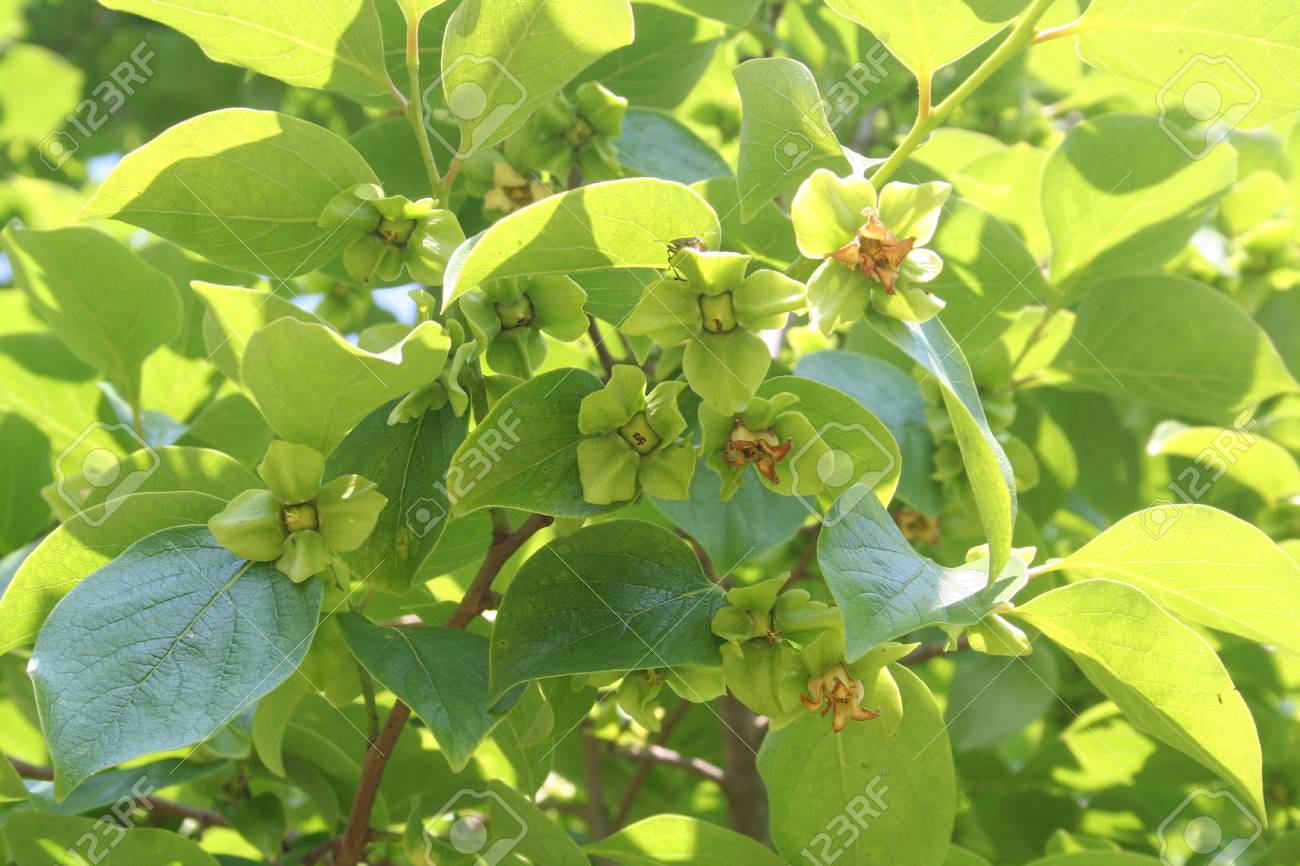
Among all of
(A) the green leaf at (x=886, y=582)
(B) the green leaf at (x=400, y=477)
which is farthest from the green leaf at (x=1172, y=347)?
(B) the green leaf at (x=400, y=477)

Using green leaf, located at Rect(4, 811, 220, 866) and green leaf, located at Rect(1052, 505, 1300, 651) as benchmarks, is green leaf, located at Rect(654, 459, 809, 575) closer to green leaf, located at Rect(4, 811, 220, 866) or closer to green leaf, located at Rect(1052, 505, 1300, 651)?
green leaf, located at Rect(1052, 505, 1300, 651)

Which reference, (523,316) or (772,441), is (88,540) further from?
(772,441)

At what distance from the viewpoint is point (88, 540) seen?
3.31ft

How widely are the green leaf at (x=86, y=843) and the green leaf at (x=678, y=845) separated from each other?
1.26 ft

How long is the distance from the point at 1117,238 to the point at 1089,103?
76 cm

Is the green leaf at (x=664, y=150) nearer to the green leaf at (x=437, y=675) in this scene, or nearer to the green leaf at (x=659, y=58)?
the green leaf at (x=659, y=58)

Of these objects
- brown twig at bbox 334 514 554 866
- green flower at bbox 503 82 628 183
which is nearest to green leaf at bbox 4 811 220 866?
brown twig at bbox 334 514 554 866

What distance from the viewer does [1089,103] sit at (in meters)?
2.22

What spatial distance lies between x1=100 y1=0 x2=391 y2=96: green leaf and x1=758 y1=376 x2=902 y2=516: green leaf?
48cm

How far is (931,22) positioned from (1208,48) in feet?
0.79

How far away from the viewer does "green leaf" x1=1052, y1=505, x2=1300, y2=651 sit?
3.27 ft

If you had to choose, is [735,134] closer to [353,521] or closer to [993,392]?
[993,392]

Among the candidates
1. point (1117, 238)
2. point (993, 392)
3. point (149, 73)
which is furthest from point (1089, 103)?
point (149, 73)

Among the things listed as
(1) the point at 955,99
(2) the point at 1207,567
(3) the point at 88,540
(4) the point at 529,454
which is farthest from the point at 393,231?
(2) the point at 1207,567
